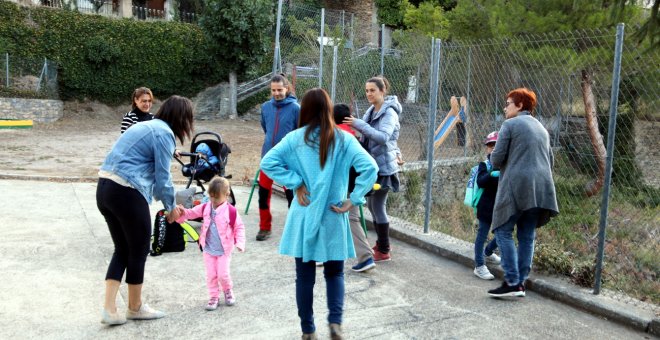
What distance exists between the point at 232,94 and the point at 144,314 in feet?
71.5

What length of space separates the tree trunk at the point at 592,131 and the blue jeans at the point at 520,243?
5.82 ft

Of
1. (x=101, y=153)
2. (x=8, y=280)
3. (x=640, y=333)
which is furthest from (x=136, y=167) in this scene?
(x=101, y=153)

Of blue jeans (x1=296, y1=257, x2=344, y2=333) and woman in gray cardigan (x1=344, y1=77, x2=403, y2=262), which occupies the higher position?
woman in gray cardigan (x1=344, y1=77, x2=403, y2=262)

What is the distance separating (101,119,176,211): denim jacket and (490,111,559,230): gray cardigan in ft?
8.16

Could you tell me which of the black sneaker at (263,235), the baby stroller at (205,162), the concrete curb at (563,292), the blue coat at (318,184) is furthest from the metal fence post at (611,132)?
the baby stroller at (205,162)

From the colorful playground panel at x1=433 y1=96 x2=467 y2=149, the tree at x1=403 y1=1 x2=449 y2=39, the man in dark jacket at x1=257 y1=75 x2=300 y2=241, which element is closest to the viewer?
the man in dark jacket at x1=257 y1=75 x2=300 y2=241

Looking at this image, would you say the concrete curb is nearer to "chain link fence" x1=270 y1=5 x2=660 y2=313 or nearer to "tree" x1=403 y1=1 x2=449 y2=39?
"chain link fence" x1=270 y1=5 x2=660 y2=313

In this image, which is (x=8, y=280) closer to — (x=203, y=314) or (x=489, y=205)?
(x=203, y=314)

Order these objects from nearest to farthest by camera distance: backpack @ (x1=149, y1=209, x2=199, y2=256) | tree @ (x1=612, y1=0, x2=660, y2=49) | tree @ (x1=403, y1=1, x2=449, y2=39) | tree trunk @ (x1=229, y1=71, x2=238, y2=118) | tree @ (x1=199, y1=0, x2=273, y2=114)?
tree @ (x1=612, y1=0, x2=660, y2=49) → backpack @ (x1=149, y1=209, x2=199, y2=256) → tree @ (x1=403, y1=1, x2=449, y2=39) → tree @ (x1=199, y1=0, x2=273, y2=114) → tree trunk @ (x1=229, y1=71, x2=238, y2=118)

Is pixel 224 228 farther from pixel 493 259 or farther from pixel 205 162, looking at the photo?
pixel 493 259

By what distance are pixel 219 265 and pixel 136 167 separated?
1.07 meters

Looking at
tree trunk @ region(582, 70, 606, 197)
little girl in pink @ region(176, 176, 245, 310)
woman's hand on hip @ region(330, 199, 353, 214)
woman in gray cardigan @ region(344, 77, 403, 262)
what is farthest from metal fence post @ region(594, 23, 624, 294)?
little girl in pink @ region(176, 176, 245, 310)

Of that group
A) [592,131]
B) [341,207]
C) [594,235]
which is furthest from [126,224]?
[594,235]

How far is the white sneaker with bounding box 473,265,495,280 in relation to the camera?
550cm
